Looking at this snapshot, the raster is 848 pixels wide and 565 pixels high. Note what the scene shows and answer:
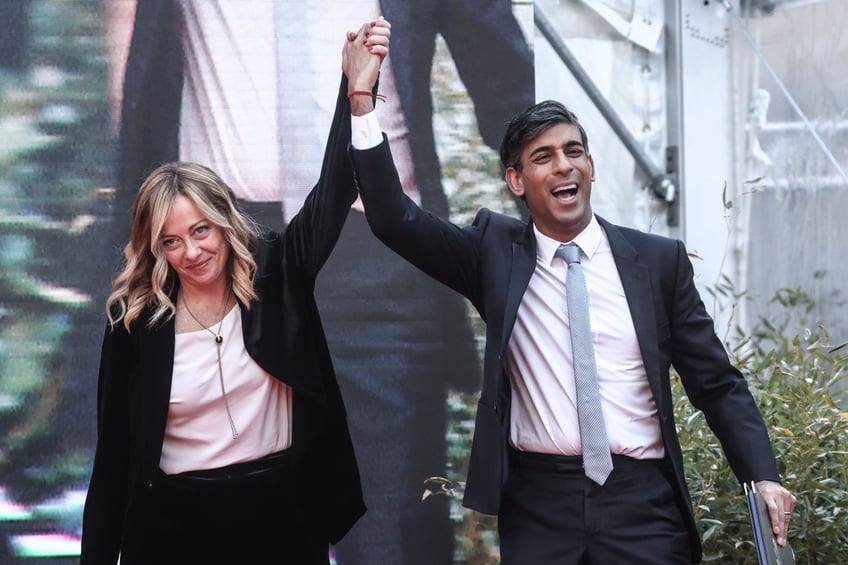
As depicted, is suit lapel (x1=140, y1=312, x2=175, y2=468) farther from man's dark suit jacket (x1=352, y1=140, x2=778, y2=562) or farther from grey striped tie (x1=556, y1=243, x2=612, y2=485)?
grey striped tie (x1=556, y1=243, x2=612, y2=485)

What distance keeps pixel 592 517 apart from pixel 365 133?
1.02 metres

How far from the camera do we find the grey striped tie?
2.44 meters

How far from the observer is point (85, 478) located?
3.64 metres

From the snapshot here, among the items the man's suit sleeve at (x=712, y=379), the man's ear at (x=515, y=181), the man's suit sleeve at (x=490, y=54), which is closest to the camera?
the man's suit sleeve at (x=712, y=379)

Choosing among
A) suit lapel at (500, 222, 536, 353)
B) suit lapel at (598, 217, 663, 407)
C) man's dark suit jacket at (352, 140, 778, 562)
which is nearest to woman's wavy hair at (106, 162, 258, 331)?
man's dark suit jacket at (352, 140, 778, 562)

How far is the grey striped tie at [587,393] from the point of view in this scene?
244 centimetres

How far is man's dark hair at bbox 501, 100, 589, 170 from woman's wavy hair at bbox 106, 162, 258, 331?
693 millimetres

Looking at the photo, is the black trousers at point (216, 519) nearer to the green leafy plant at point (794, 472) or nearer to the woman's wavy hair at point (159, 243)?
the woman's wavy hair at point (159, 243)

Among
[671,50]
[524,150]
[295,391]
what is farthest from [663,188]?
[295,391]

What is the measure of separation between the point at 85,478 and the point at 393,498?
104 centimetres

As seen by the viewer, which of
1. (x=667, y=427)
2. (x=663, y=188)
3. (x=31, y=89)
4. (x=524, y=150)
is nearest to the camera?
(x=667, y=427)

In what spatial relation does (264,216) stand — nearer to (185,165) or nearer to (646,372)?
(185,165)

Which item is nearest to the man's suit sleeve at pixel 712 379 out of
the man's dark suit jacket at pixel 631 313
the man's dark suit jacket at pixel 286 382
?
the man's dark suit jacket at pixel 631 313

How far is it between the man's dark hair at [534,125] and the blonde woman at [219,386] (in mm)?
409
